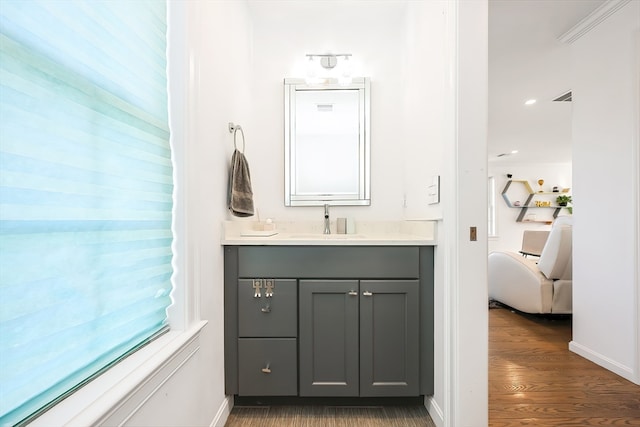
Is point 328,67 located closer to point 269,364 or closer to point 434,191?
point 434,191

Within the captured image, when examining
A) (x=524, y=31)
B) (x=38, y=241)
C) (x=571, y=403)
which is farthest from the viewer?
(x=524, y=31)

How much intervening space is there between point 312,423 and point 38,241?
1.46m

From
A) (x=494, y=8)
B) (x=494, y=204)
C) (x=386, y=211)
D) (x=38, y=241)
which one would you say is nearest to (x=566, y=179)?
(x=494, y=204)

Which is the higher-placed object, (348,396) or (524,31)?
(524,31)

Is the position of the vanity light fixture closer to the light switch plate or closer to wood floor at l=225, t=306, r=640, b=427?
the light switch plate

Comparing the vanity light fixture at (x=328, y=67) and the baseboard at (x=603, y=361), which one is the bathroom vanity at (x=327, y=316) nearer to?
the vanity light fixture at (x=328, y=67)

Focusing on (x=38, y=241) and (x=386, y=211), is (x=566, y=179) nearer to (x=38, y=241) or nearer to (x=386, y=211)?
(x=386, y=211)

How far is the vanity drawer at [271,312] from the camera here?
5.06ft

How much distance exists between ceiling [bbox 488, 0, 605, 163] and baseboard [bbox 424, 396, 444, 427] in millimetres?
2518

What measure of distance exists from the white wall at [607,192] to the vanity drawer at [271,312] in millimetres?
2170

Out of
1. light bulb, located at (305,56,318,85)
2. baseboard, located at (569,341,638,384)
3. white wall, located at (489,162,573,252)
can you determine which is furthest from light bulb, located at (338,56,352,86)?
white wall, located at (489,162,573,252)

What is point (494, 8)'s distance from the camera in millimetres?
2031

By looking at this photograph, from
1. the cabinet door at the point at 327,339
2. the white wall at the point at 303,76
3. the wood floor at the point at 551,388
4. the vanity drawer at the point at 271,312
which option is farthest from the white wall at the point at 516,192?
the vanity drawer at the point at 271,312

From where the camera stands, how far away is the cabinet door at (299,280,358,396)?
1.54 m
